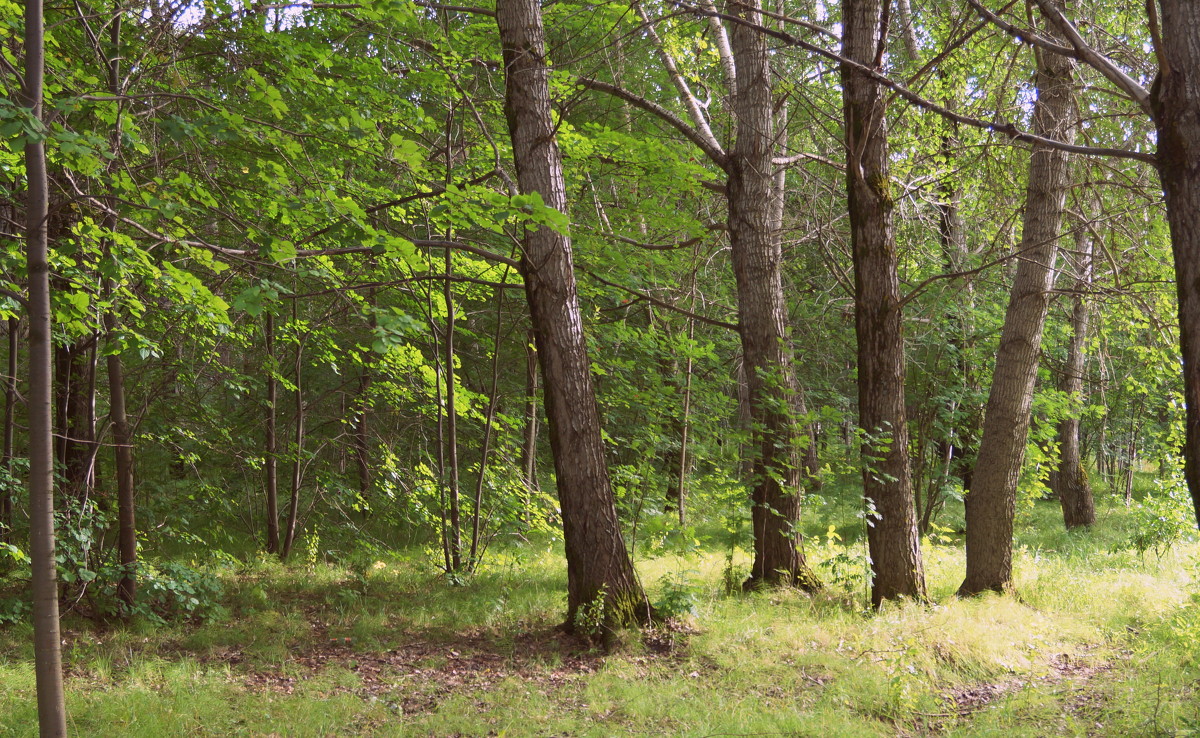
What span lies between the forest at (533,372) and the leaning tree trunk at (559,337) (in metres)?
0.03

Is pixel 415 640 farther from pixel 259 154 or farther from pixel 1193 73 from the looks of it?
pixel 1193 73

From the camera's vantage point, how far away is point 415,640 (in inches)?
257

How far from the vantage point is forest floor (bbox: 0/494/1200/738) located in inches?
188

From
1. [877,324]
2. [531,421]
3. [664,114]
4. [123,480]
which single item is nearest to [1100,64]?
[877,324]

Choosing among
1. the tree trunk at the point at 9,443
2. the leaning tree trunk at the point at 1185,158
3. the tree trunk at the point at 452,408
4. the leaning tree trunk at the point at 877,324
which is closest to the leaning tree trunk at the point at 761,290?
the leaning tree trunk at the point at 877,324

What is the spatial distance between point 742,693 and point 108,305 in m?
4.82

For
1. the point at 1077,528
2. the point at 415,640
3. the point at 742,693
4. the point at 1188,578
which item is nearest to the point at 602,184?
the point at 415,640

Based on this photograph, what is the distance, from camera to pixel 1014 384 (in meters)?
7.68

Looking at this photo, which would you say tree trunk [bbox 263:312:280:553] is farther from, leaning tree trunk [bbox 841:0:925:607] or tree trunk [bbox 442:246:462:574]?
leaning tree trunk [bbox 841:0:925:607]

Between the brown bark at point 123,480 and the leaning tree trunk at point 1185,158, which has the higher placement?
the leaning tree trunk at point 1185,158

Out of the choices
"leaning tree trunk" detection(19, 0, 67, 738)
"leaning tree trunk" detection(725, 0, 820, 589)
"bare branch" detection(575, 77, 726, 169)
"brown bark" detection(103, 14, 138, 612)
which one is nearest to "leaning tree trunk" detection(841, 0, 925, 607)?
"leaning tree trunk" detection(725, 0, 820, 589)

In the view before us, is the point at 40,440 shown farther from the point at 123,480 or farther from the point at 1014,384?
the point at 1014,384

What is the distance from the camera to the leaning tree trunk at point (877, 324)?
6.76 metres

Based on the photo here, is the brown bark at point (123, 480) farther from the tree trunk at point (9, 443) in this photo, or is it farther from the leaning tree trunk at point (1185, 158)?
the leaning tree trunk at point (1185, 158)
